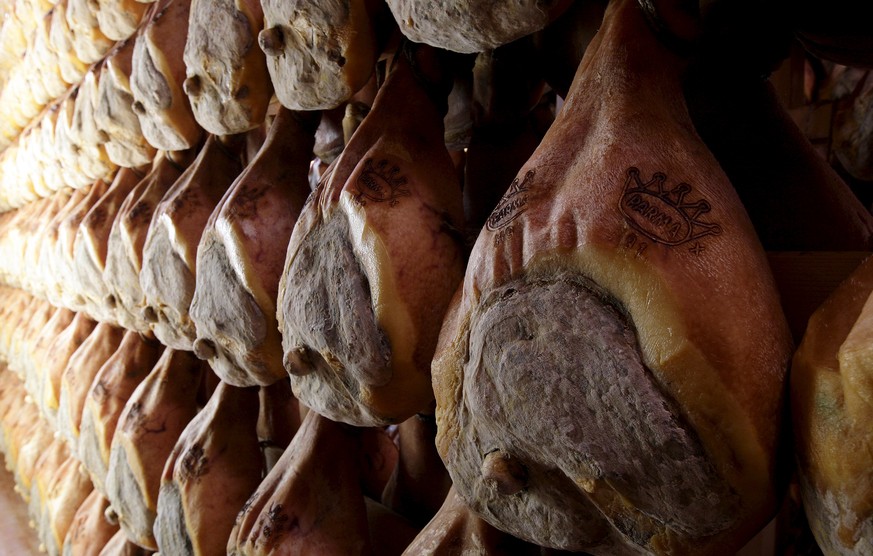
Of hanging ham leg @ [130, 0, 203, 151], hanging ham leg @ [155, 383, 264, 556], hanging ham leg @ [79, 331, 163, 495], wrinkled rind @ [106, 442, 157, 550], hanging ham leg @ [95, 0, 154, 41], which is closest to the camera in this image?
hanging ham leg @ [155, 383, 264, 556]

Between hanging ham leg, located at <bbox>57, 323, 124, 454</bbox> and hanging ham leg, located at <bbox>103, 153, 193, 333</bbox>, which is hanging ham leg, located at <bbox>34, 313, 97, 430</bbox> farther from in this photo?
hanging ham leg, located at <bbox>103, 153, 193, 333</bbox>

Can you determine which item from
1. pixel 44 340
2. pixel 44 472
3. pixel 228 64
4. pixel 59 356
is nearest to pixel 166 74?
pixel 228 64

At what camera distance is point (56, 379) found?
8.37ft

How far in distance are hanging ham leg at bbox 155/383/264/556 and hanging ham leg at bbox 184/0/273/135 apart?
595 mm

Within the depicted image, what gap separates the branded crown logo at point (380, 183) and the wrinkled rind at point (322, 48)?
6.3 inches

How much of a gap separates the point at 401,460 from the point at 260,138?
30.8 inches

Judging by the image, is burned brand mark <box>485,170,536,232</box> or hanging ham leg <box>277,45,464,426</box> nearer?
burned brand mark <box>485,170,536,232</box>

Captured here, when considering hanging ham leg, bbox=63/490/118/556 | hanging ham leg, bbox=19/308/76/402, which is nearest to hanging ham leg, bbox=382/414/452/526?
hanging ham leg, bbox=63/490/118/556

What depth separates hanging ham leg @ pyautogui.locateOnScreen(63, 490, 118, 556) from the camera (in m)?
2.08

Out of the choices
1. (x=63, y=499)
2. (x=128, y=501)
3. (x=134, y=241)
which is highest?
(x=134, y=241)

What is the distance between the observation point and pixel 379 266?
0.82 metres

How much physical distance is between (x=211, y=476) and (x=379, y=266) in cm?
80

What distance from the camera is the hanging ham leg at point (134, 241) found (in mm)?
1652

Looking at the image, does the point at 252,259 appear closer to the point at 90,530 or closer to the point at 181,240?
the point at 181,240
